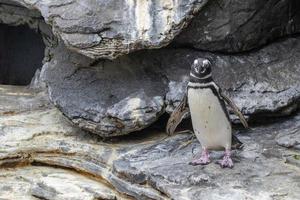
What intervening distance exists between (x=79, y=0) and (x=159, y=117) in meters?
0.84

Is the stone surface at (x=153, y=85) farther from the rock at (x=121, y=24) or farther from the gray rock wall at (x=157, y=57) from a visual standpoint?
the rock at (x=121, y=24)

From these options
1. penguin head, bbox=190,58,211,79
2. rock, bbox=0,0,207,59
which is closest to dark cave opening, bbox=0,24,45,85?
rock, bbox=0,0,207,59

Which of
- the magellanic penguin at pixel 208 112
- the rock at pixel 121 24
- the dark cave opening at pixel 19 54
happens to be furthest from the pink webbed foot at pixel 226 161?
the dark cave opening at pixel 19 54

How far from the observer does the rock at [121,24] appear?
3.43 m

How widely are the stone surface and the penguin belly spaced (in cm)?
33

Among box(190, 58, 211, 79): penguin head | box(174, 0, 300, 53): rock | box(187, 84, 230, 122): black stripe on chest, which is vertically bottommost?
box(187, 84, 230, 122): black stripe on chest

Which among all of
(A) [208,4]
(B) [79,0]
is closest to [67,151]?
(B) [79,0]

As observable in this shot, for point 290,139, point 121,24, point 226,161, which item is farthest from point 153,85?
point 290,139

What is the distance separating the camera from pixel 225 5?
3621 millimetres

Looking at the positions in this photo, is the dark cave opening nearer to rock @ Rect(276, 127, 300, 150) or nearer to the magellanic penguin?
the magellanic penguin

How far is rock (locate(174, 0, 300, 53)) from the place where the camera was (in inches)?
143

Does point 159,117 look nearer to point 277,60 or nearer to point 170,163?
point 170,163

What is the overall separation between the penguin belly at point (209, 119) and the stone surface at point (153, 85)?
33cm

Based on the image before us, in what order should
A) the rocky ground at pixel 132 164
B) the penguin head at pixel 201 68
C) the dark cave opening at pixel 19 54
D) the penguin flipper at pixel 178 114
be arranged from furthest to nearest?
the dark cave opening at pixel 19 54 < the penguin flipper at pixel 178 114 < the penguin head at pixel 201 68 < the rocky ground at pixel 132 164
